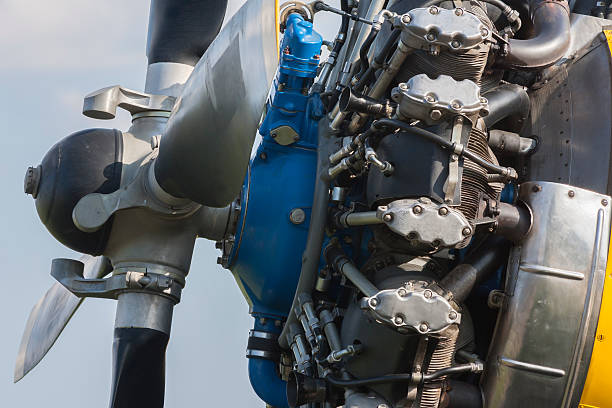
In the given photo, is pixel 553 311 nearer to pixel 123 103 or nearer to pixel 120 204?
pixel 120 204

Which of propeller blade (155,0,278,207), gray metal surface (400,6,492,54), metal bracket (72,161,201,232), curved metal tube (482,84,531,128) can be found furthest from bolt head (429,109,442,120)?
metal bracket (72,161,201,232)

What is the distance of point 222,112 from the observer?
5.61 meters

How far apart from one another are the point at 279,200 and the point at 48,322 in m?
2.41

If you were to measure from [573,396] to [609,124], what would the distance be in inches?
68.2

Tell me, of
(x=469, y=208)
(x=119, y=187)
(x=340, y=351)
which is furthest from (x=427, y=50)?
(x=119, y=187)

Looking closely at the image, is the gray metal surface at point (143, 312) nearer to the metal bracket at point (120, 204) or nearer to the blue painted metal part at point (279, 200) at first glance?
the metal bracket at point (120, 204)

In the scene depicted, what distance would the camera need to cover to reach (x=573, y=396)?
18.5 feet

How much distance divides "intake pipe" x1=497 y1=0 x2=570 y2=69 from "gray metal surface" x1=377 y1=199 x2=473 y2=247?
49.7 inches

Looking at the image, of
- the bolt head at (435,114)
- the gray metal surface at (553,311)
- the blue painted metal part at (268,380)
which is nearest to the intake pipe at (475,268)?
the gray metal surface at (553,311)

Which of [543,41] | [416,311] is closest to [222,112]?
[416,311]

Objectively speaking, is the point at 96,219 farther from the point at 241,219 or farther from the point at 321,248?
the point at 321,248

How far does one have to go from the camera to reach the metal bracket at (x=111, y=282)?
6.57 meters

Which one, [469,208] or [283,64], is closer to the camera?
[469,208]

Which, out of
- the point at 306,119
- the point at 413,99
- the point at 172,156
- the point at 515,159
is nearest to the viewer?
the point at 413,99
